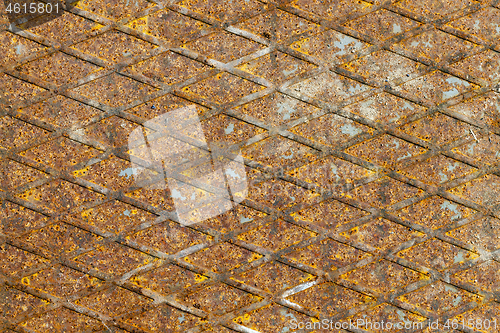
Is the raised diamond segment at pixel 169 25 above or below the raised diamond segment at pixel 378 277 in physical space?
above

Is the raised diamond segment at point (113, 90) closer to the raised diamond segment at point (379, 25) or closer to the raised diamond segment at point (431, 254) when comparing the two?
the raised diamond segment at point (379, 25)

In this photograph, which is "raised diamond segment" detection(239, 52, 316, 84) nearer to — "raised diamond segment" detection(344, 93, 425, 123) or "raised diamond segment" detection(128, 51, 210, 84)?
"raised diamond segment" detection(128, 51, 210, 84)

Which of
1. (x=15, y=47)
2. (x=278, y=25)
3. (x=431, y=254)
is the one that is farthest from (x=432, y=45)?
(x=15, y=47)

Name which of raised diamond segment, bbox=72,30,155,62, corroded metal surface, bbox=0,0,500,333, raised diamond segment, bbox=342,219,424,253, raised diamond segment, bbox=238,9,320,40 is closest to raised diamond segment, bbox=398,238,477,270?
corroded metal surface, bbox=0,0,500,333

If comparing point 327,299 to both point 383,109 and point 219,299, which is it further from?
point 383,109

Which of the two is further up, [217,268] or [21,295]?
[217,268]

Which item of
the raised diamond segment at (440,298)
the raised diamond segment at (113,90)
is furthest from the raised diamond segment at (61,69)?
the raised diamond segment at (440,298)

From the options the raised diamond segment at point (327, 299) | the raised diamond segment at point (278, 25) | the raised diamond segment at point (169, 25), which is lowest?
the raised diamond segment at point (327, 299)

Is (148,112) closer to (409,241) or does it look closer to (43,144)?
(43,144)

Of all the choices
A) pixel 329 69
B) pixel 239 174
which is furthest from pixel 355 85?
pixel 239 174
